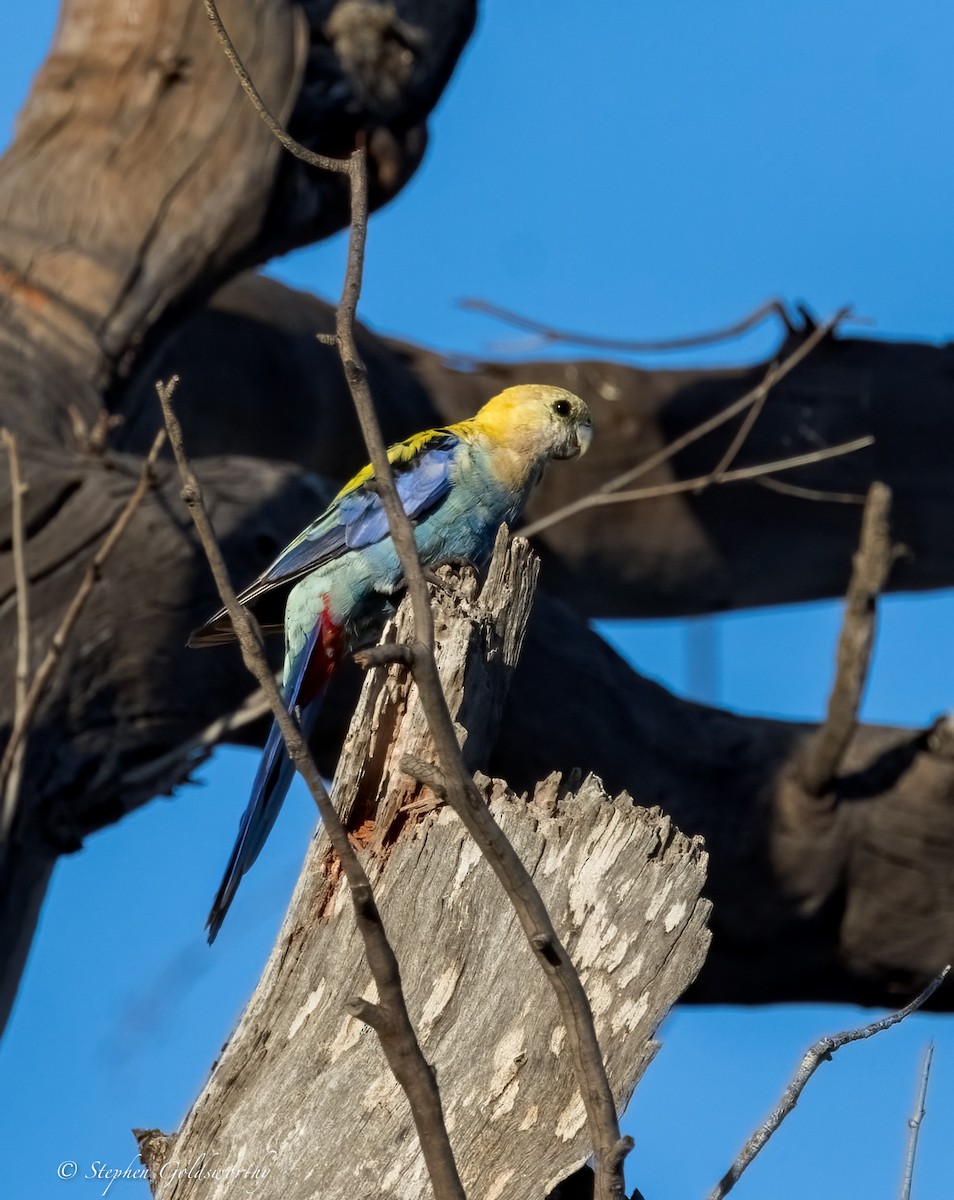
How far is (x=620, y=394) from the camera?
23.6 ft

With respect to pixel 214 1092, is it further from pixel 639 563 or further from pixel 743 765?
pixel 639 563

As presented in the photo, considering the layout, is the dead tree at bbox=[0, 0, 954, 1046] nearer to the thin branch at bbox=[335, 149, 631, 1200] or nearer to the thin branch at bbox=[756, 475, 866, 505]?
the thin branch at bbox=[756, 475, 866, 505]


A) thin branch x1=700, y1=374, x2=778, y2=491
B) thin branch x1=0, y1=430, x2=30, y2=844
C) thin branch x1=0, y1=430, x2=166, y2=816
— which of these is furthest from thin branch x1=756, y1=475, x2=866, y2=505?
thin branch x1=0, y1=430, x2=30, y2=844

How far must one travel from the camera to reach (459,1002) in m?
2.26

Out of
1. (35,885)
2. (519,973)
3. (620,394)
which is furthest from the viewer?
(620,394)

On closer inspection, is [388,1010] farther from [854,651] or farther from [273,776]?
[854,651]

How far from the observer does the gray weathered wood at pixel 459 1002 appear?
2133 mm

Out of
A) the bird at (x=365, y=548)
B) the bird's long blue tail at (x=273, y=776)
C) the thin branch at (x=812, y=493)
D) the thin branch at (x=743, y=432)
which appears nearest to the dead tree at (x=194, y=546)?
the bird at (x=365, y=548)

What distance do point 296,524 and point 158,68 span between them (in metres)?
1.97

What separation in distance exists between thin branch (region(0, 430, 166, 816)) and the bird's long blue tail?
0.56 meters

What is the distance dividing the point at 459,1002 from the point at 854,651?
3055 millimetres

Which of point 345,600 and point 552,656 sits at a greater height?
point 552,656

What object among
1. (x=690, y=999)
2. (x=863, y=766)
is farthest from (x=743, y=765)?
(x=690, y=999)

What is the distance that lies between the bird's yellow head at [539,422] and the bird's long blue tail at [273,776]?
84 centimetres
